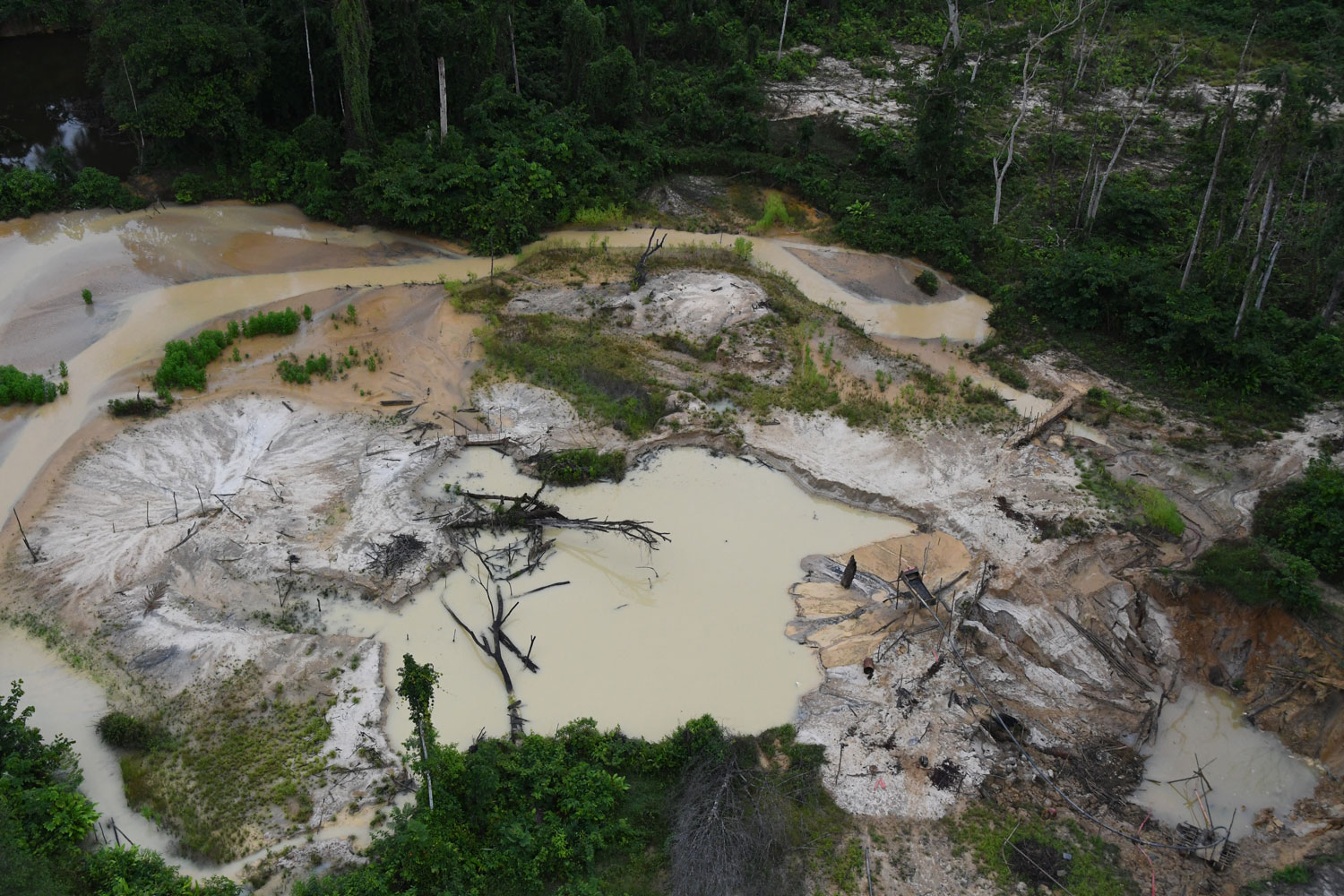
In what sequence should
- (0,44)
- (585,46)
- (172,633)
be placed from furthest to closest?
(0,44), (585,46), (172,633)

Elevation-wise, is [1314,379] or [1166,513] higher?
[1314,379]

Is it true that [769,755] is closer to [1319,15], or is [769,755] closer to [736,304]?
[736,304]

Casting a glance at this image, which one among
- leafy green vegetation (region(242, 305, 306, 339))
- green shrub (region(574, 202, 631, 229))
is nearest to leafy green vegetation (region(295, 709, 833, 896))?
leafy green vegetation (region(242, 305, 306, 339))

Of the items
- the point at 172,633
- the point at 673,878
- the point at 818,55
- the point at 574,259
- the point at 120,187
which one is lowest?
the point at 673,878

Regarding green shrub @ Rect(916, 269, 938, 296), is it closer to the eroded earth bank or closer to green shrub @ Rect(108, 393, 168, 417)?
the eroded earth bank

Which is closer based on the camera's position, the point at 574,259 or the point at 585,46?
the point at 574,259

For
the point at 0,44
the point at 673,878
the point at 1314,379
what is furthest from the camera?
the point at 0,44

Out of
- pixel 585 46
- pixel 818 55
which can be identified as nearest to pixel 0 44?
pixel 585 46

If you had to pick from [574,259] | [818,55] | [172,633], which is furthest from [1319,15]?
[172,633]
